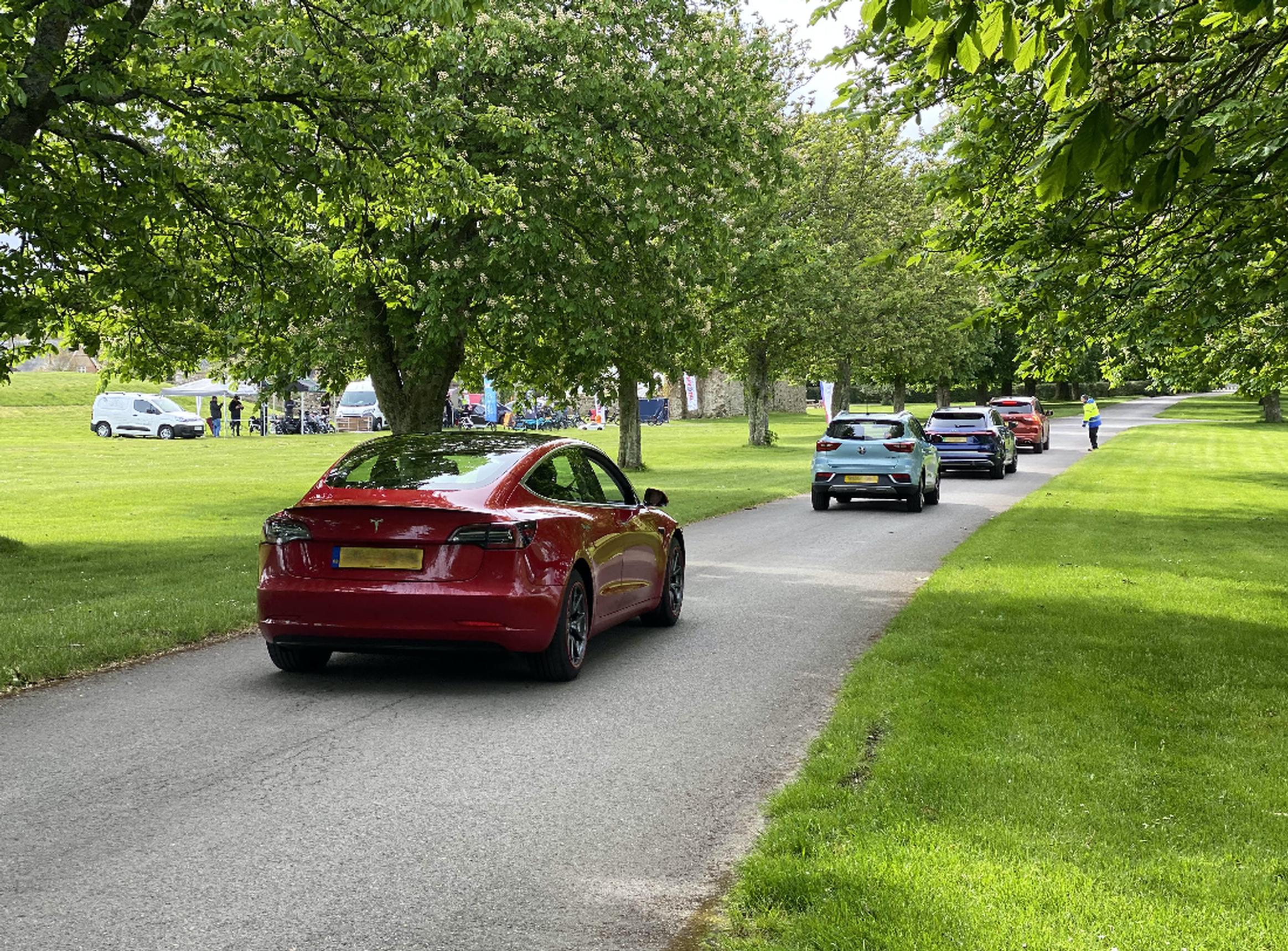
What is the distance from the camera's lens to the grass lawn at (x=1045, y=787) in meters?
4.04

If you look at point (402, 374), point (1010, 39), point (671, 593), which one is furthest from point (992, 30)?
point (402, 374)

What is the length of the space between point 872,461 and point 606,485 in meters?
12.7

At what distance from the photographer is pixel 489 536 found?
741cm

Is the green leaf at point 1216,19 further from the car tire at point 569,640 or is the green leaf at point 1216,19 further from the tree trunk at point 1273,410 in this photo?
the tree trunk at point 1273,410

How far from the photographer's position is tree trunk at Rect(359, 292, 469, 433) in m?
18.2

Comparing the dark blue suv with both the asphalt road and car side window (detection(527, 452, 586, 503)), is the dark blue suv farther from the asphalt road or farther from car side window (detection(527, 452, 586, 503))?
car side window (detection(527, 452, 586, 503))

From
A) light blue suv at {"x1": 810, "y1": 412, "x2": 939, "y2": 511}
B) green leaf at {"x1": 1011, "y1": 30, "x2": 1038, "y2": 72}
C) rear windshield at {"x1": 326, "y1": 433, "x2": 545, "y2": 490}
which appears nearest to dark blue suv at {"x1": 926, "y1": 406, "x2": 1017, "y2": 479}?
light blue suv at {"x1": 810, "y1": 412, "x2": 939, "y2": 511}

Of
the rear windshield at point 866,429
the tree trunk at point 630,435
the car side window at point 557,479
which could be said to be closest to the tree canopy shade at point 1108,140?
the car side window at point 557,479

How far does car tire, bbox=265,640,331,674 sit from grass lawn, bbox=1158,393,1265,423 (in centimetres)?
6616

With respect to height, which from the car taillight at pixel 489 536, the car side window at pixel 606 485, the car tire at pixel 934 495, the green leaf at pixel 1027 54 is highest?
the green leaf at pixel 1027 54

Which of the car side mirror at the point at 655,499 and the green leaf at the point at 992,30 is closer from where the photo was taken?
the green leaf at the point at 992,30


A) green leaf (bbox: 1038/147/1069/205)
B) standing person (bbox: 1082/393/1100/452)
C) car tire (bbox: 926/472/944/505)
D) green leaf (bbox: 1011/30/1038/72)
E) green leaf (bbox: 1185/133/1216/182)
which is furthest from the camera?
standing person (bbox: 1082/393/1100/452)

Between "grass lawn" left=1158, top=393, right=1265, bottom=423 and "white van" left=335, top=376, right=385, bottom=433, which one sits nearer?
"white van" left=335, top=376, right=385, bottom=433

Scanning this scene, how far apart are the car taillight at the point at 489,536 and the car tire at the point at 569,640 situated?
0.53 meters
